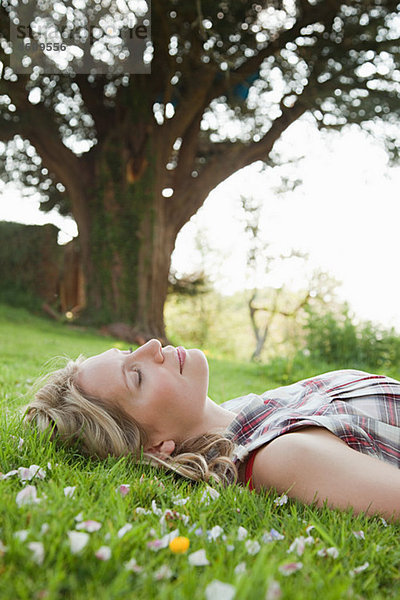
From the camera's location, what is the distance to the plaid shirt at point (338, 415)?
1766 millimetres

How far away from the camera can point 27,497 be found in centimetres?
131

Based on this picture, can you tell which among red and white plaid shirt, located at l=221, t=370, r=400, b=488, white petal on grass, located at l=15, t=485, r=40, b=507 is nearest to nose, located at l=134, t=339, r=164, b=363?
red and white plaid shirt, located at l=221, t=370, r=400, b=488

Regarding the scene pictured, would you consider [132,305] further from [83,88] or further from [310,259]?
[310,259]

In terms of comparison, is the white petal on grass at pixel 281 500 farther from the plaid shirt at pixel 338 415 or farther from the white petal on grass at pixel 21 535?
the white petal on grass at pixel 21 535

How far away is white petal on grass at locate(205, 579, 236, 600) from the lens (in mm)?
894

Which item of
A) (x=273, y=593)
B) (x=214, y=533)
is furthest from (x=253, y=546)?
(x=273, y=593)

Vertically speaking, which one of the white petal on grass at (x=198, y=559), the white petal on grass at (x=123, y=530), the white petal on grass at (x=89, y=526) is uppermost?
the white petal on grass at (x=89, y=526)

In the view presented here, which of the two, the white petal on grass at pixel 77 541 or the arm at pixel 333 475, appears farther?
the arm at pixel 333 475

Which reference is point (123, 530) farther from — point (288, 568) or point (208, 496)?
point (208, 496)

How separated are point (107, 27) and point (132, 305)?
5.40 meters

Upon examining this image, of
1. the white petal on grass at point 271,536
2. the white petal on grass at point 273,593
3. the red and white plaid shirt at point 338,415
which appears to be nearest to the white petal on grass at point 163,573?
the white petal on grass at point 273,593

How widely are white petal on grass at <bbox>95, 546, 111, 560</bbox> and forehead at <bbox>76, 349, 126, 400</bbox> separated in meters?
1.01

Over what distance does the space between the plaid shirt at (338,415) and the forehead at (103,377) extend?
524 millimetres
